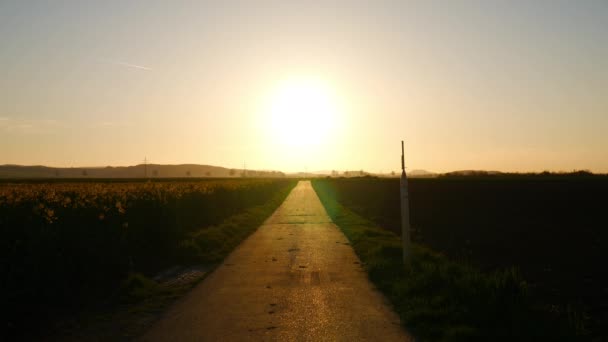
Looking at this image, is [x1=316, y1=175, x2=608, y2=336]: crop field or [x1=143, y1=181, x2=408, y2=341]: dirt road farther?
[x1=316, y1=175, x2=608, y2=336]: crop field

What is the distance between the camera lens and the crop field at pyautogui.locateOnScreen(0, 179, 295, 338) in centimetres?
855

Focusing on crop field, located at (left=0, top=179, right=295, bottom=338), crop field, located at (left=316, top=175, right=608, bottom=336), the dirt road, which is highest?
crop field, located at (left=0, top=179, right=295, bottom=338)

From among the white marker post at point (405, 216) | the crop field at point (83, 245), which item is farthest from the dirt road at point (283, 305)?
the crop field at point (83, 245)

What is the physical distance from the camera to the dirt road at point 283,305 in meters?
7.07

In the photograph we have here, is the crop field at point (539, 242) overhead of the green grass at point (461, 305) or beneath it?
beneath

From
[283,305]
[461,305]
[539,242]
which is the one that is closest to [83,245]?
[283,305]

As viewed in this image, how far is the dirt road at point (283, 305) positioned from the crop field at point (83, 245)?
229 cm

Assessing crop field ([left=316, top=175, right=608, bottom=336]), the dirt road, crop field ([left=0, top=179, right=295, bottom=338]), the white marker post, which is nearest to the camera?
the dirt road

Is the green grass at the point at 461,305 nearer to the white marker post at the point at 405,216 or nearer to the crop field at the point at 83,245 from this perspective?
the white marker post at the point at 405,216

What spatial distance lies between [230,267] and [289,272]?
75.8 inches

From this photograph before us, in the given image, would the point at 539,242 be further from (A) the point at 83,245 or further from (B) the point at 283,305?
(A) the point at 83,245

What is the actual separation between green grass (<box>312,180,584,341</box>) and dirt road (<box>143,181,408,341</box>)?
41 cm

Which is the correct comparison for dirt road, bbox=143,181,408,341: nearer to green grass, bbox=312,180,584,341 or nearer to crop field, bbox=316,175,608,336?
green grass, bbox=312,180,584,341

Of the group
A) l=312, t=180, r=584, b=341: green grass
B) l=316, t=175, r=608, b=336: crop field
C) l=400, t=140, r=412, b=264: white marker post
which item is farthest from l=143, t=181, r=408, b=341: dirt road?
l=316, t=175, r=608, b=336: crop field
